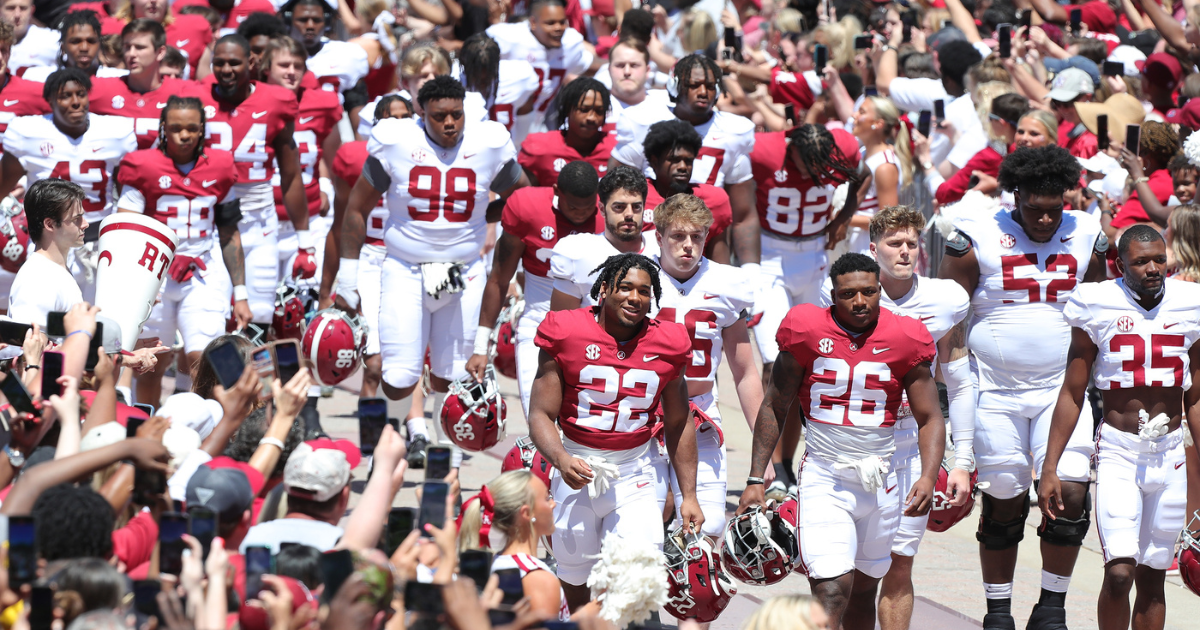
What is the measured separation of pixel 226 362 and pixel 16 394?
65cm

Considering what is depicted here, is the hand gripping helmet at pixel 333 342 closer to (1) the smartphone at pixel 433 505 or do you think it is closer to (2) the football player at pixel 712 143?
(2) the football player at pixel 712 143

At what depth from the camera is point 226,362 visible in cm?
471

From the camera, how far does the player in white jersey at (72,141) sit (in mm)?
8656

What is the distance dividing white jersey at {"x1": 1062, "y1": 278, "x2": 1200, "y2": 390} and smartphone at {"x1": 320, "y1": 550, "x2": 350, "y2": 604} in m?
3.55

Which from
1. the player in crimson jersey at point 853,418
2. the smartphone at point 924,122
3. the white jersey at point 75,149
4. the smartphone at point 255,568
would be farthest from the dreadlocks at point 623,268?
the smartphone at point 924,122

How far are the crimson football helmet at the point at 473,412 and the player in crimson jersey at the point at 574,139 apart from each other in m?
1.22

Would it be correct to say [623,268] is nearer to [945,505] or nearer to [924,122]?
[945,505]

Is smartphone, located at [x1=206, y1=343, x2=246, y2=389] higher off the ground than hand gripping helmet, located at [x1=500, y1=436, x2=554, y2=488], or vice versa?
smartphone, located at [x1=206, y1=343, x2=246, y2=389]

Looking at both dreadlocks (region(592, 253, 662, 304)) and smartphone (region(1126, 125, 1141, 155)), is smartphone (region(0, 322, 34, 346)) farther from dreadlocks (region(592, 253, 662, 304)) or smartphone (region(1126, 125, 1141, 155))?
smartphone (region(1126, 125, 1141, 155))

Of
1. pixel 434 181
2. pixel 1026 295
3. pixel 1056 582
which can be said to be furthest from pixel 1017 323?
pixel 434 181

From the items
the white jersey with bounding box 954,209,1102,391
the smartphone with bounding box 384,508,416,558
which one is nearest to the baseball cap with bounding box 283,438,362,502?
the smartphone with bounding box 384,508,416,558

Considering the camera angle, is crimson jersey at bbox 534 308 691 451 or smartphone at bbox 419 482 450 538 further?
crimson jersey at bbox 534 308 691 451

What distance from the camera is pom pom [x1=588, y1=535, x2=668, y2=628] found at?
5242mm

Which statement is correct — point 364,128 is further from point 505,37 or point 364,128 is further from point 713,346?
point 713,346
